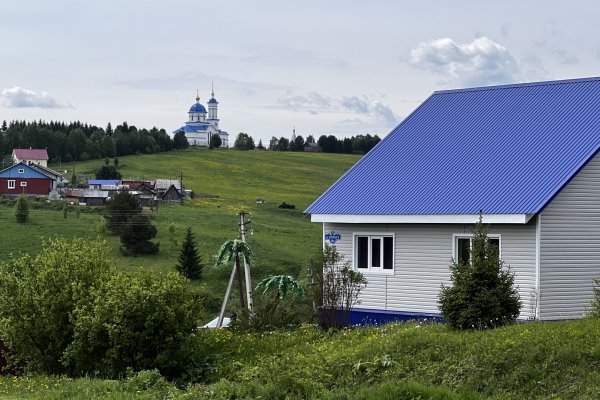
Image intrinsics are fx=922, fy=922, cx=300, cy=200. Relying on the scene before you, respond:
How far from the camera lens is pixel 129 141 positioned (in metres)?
141

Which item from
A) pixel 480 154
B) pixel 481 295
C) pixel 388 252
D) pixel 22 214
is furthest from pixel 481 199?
pixel 22 214

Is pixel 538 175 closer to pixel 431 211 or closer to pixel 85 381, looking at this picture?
pixel 431 211

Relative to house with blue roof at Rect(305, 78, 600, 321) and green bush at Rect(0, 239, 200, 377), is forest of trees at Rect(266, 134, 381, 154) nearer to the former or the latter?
house with blue roof at Rect(305, 78, 600, 321)

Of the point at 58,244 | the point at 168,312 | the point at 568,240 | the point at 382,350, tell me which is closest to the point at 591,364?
the point at 382,350

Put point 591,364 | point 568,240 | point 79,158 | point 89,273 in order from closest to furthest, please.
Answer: point 591,364
point 89,273
point 568,240
point 79,158

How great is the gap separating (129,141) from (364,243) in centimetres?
12054

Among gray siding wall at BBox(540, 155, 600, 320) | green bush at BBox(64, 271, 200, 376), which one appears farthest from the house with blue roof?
green bush at BBox(64, 271, 200, 376)

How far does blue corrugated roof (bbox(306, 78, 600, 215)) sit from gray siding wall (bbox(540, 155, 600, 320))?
1.92 feet

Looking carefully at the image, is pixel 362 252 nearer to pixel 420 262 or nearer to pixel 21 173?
pixel 420 262

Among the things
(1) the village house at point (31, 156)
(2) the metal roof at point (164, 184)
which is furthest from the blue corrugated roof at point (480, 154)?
(1) the village house at point (31, 156)

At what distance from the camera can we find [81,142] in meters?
137

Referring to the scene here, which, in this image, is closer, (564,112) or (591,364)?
(591,364)

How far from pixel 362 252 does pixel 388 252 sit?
0.85 m

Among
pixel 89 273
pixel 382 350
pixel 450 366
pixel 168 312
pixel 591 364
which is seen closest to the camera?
pixel 591 364
